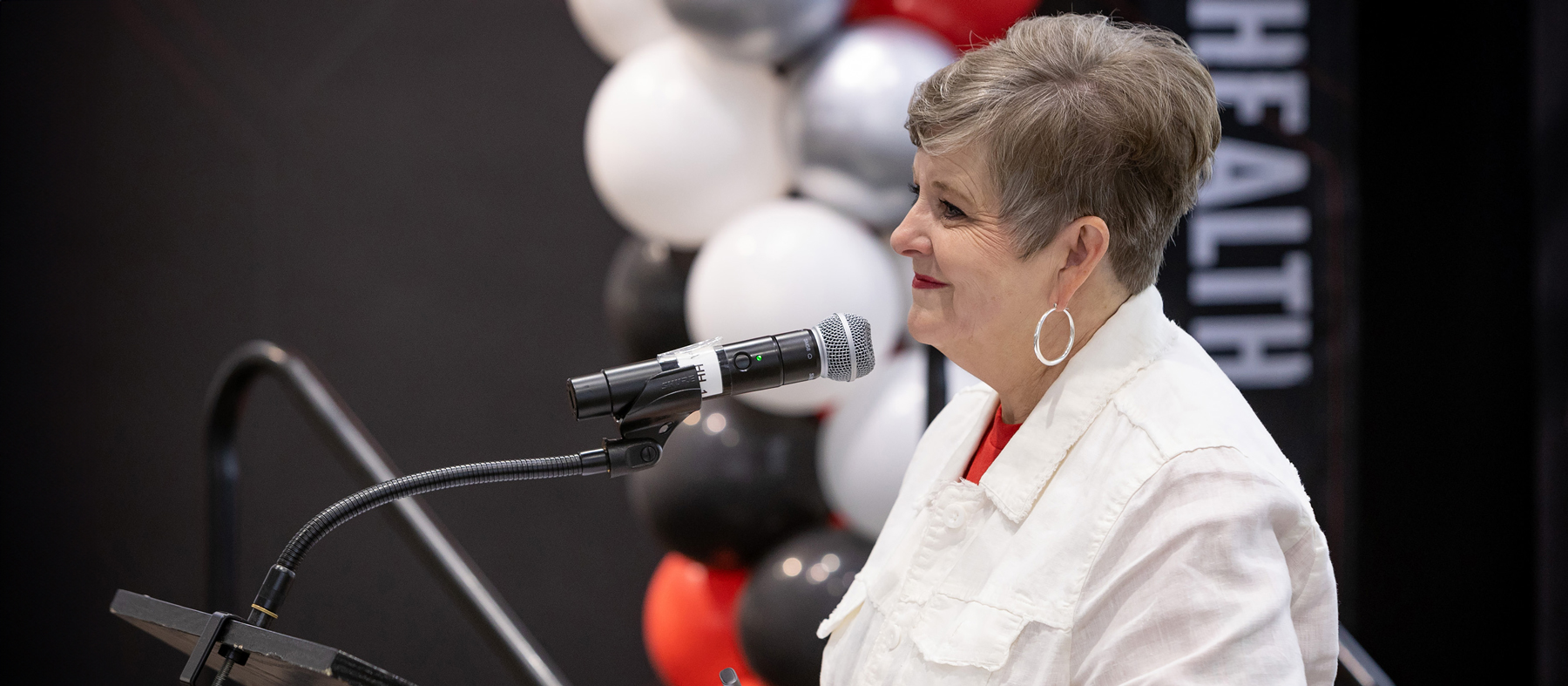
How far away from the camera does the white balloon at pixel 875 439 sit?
2002 mm

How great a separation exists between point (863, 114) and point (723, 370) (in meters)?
1.07

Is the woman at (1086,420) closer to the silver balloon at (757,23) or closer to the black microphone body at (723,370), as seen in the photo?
the black microphone body at (723,370)

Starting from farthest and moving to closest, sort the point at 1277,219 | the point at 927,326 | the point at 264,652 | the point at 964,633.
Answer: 1. the point at 1277,219
2. the point at 927,326
3. the point at 964,633
4. the point at 264,652

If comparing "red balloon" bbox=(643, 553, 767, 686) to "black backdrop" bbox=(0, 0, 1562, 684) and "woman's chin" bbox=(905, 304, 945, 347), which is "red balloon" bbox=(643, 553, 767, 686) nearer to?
"black backdrop" bbox=(0, 0, 1562, 684)

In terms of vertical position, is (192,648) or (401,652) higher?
(192,648)

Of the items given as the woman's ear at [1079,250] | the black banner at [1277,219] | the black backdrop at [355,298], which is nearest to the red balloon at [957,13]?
the black banner at [1277,219]

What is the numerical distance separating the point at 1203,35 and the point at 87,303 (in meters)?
3.12

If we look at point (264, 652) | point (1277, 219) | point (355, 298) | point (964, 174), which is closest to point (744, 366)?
point (964, 174)

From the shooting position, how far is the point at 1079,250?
1.06 metres

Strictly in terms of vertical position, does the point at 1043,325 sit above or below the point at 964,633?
above

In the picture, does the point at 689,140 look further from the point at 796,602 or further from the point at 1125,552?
the point at 1125,552

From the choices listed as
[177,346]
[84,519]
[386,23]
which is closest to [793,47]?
[386,23]

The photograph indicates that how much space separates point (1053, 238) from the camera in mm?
1047

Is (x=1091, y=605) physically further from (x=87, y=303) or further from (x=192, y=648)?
(x=87, y=303)
